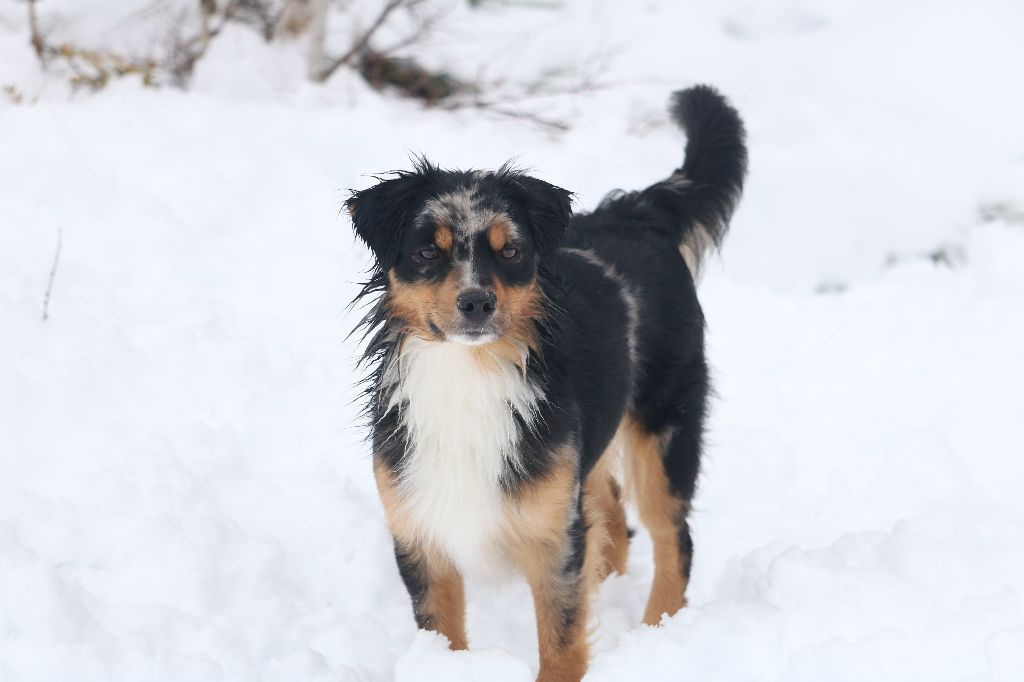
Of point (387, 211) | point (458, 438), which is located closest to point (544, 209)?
point (387, 211)

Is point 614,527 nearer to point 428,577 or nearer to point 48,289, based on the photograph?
point 428,577

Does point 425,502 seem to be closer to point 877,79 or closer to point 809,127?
point 809,127

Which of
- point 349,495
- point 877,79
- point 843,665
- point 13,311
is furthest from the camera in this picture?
point 877,79

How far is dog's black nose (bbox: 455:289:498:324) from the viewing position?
3377 mm

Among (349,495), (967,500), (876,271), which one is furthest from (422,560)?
(876,271)

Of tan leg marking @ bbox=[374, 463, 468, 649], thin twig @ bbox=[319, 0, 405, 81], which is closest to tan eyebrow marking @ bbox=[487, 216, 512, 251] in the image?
tan leg marking @ bbox=[374, 463, 468, 649]

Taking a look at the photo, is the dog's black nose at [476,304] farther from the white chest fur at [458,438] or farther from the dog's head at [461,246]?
the white chest fur at [458,438]

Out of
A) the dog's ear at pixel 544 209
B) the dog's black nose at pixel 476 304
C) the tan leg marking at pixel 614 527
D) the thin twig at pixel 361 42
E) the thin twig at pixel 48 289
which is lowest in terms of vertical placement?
the tan leg marking at pixel 614 527

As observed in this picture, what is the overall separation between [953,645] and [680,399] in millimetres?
1479

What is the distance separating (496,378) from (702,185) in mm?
1788

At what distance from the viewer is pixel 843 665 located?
12.2 ft

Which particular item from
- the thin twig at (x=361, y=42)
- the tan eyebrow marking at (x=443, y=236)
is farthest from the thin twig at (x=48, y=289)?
the thin twig at (x=361, y=42)

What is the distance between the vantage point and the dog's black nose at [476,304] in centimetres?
338

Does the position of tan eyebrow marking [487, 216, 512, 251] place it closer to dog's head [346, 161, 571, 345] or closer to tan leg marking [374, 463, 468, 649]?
dog's head [346, 161, 571, 345]
